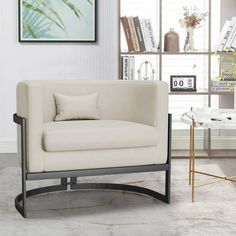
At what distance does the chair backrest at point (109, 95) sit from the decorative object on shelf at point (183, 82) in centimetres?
138

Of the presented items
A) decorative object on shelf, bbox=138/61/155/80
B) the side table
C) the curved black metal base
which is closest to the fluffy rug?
the curved black metal base

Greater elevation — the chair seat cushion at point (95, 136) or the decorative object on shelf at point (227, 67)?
the decorative object on shelf at point (227, 67)

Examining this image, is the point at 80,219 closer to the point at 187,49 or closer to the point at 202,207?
the point at 202,207

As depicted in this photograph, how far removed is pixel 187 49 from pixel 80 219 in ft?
7.93

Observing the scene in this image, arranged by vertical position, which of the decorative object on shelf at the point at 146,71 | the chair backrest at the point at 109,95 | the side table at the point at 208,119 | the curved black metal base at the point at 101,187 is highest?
the decorative object on shelf at the point at 146,71

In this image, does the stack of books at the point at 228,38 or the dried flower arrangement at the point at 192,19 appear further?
the dried flower arrangement at the point at 192,19

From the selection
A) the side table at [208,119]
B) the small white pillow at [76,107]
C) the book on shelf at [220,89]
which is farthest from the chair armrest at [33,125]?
the book on shelf at [220,89]

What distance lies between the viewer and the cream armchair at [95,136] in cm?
303

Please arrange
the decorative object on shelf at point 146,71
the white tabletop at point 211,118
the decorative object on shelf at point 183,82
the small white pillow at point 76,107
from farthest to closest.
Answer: the decorative object on shelf at point 146,71 < the decorative object on shelf at point 183,82 < the small white pillow at point 76,107 < the white tabletop at point 211,118

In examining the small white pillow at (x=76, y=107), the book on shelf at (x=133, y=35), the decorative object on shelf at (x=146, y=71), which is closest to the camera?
the small white pillow at (x=76, y=107)

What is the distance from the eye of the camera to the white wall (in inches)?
205

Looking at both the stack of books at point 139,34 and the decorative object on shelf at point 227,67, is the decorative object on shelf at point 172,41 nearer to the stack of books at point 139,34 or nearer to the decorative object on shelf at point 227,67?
the stack of books at point 139,34

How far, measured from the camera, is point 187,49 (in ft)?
16.4

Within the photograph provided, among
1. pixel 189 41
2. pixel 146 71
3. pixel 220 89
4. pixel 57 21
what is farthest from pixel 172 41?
pixel 57 21
